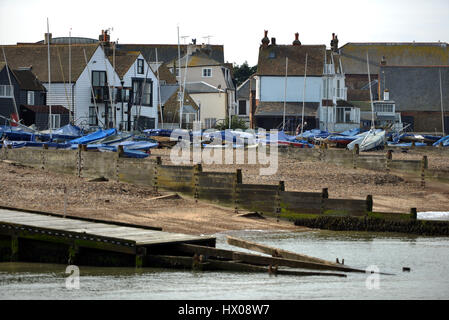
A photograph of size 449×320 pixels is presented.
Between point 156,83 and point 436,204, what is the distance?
184ft

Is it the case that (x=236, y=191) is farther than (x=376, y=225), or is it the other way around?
(x=236, y=191)

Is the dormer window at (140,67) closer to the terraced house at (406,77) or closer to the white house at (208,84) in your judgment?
the white house at (208,84)

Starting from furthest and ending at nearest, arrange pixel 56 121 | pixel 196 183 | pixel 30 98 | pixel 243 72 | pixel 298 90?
pixel 243 72 → pixel 298 90 → pixel 30 98 → pixel 56 121 → pixel 196 183

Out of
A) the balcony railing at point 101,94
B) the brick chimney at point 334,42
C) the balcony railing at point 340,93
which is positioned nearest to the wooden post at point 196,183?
the balcony railing at point 101,94

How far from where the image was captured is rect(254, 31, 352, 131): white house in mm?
88875

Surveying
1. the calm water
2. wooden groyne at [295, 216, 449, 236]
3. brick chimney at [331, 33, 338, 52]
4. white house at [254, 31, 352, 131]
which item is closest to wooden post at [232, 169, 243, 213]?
wooden groyne at [295, 216, 449, 236]

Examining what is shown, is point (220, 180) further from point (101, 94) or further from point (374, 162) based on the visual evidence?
point (101, 94)

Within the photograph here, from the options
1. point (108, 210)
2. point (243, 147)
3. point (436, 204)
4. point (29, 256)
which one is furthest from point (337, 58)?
point (29, 256)

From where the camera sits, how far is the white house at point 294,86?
3499 inches

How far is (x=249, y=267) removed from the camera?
742 inches

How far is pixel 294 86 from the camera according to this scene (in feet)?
300

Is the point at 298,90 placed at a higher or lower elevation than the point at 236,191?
higher

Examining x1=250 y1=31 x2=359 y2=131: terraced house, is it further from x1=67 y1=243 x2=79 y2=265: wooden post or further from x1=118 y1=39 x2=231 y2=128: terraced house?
x1=67 y1=243 x2=79 y2=265: wooden post

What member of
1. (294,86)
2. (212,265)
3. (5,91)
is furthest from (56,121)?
(212,265)
